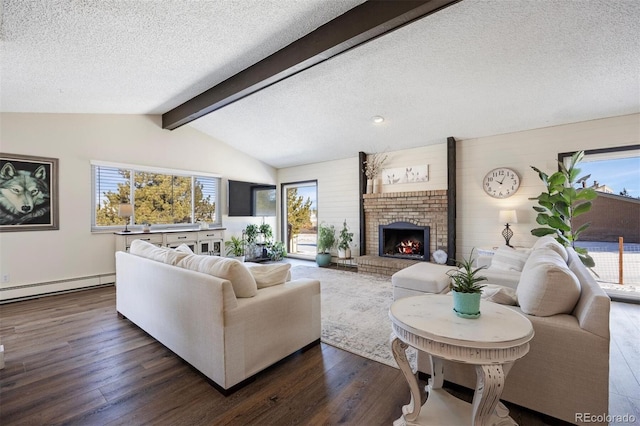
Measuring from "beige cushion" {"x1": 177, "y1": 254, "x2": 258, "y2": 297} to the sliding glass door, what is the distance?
511 centimetres

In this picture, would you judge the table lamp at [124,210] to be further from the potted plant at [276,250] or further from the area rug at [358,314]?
the potted plant at [276,250]

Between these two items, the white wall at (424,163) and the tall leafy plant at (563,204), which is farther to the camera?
the white wall at (424,163)

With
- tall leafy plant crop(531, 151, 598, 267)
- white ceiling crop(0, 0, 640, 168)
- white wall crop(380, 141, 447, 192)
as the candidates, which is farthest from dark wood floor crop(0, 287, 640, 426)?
white wall crop(380, 141, 447, 192)

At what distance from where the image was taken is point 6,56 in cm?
261

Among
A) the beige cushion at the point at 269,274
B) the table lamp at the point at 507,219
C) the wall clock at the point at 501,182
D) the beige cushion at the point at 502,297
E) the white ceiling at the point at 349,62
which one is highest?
the white ceiling at the point at 349,62

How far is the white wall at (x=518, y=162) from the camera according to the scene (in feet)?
12.8

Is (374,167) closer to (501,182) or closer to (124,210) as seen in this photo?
(501,182)

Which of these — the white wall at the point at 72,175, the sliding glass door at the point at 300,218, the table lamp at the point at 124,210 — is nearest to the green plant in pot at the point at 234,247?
the sliding glass door at the point at 300,218

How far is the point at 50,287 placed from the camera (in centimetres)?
415

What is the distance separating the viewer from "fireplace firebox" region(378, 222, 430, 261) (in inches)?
213

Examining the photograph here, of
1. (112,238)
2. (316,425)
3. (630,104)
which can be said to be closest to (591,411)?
(316,425)

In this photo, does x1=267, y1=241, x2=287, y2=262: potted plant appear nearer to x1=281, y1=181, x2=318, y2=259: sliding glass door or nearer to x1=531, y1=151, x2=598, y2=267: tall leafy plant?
x1=281, y1=181, x2=318, y2=259: sliding glass door

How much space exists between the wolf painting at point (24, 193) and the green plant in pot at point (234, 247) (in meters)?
3.01

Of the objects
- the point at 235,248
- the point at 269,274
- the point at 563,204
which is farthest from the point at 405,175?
the point at 269,274
